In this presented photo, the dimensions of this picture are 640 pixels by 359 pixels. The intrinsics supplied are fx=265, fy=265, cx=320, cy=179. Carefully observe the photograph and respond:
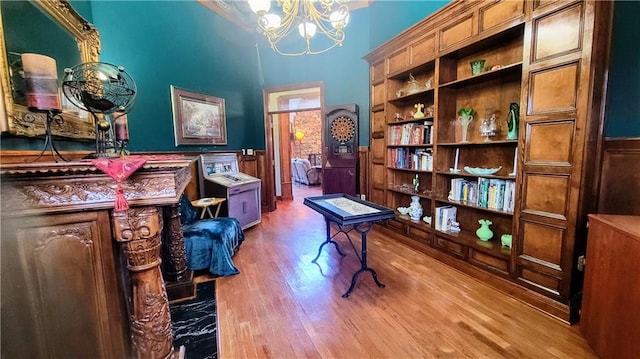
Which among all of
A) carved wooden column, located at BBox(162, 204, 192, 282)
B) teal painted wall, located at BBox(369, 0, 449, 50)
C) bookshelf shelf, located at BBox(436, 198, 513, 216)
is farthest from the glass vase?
carved wooden column, located at BBox(162, 204, 192, 282)

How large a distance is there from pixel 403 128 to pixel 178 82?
3.24 metres

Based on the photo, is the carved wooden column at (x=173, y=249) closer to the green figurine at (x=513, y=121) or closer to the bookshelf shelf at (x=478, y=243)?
the bookshelf shelf at (x=478, y=243)

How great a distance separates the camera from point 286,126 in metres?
6.96

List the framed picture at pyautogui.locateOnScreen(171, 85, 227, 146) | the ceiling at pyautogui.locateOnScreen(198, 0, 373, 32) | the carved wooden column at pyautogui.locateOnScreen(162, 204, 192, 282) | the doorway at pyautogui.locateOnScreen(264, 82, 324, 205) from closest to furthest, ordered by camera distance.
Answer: the carved wooden column at pyautogui.locateOnScreen(162, 204, 192, 282) → the framed picture at pyautogui.locateOnScreen(171, 85, 227, 146) → the ceiling at pyautogui.locateOnScreen(198, 0, 373, 32) → the doorway at pyautogui.locateOnScreen(264, 82, 324, 205)

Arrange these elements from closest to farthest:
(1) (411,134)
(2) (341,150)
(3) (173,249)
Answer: (3) (173,249) < (1) (411,134) < (2) (341,150)

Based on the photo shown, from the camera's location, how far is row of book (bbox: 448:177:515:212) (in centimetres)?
241

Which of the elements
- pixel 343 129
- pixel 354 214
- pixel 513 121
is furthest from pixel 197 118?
pixel 513 121

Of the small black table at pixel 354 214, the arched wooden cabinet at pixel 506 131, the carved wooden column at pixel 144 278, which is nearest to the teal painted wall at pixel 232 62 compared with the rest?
the arched wooden cabinet at pixel 506 131

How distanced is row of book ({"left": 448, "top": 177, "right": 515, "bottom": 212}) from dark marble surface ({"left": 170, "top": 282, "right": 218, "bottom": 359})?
2.63 metres

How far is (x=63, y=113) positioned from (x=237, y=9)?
3854 millimetres

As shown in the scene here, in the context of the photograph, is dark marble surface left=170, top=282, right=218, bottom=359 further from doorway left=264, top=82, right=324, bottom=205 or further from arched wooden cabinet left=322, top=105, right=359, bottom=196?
doorway left=264, top=82, right=324, bottom=205

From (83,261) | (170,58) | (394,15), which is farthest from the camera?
(394,15)

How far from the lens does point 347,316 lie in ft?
6.75

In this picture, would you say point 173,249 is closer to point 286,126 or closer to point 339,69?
point 339,69
